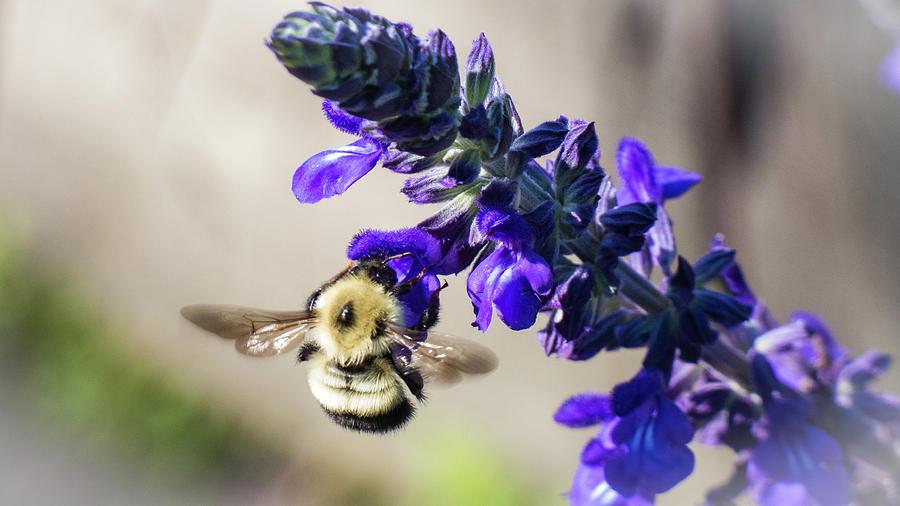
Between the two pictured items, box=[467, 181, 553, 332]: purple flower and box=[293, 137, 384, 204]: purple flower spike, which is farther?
box=[293, 137, 384, 204]: purple flower spike

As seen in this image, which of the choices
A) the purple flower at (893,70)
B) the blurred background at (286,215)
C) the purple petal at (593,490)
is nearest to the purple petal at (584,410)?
the purple petal at (593,490)

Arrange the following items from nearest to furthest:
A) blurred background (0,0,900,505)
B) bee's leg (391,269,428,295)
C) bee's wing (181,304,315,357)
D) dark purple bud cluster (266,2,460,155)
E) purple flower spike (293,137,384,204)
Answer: dark purple bud cluster (266,2,460,155) < purple flower spike (293,137,384,204) < bee's leg (391,269,428,295) < bee's wing (181,304,315,357) < blurred background (0,0,900,505)

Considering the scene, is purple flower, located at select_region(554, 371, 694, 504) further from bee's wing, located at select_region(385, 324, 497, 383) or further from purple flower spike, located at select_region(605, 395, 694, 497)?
bee's wing, located at select_region(385, 324, 497, 383)

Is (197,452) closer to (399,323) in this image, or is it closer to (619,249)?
(399,323)

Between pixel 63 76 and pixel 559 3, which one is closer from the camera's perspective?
pixel 559 3

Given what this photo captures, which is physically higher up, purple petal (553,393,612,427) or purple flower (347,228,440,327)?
purple flower (347,228,440,327)

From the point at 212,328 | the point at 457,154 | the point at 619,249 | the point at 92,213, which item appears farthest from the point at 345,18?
the point at 92,213

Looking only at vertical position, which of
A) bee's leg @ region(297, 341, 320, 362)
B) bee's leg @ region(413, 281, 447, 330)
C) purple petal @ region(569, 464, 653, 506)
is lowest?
purple petal @ region(569, 464, 653, 506)

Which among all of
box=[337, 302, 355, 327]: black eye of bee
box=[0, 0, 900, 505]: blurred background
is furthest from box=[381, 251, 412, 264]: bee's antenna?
box=[0, 0, 900, 505]: blurred background
